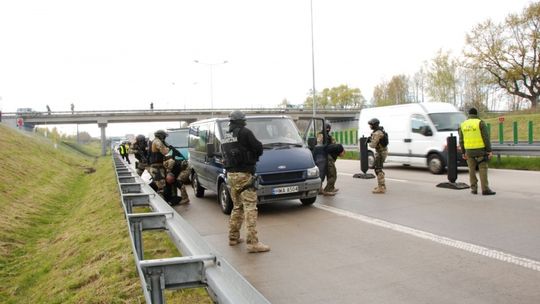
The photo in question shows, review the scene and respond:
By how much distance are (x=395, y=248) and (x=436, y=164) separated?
31.8 feet

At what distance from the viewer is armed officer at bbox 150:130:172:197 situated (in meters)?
10.6

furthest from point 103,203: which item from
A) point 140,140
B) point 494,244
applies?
point 494,244

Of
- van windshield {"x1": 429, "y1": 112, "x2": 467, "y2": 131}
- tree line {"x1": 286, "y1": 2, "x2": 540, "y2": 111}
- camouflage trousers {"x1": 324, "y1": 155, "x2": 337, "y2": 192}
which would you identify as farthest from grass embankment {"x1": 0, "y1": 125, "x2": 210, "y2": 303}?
tree line {"x1": 286, "y1": 2, "x2": 540, "y2": 111}

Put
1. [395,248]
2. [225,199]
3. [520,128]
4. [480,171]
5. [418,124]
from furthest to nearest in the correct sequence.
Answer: [520,128] < [418,124] < [480,171] < [225,199] < [395,248]

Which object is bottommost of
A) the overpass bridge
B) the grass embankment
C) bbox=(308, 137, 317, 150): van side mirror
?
the grass embankment

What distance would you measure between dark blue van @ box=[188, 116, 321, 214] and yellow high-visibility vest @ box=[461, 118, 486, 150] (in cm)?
378

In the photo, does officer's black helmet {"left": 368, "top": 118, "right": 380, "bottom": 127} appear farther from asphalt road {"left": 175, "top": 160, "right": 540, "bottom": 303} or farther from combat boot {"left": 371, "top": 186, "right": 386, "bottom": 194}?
asphalt road {"left": 175, "top": 160, "right": 540, "bottom": 303}

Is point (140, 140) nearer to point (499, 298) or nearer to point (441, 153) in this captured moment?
point (441, 153)

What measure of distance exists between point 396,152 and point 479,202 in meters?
7.84

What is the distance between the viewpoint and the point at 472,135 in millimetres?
10195

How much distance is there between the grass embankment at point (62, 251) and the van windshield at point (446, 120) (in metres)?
10.5

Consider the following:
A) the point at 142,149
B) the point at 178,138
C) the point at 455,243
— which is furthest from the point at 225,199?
the point at 178,138

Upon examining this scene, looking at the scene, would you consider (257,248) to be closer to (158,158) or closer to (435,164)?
(158,158)

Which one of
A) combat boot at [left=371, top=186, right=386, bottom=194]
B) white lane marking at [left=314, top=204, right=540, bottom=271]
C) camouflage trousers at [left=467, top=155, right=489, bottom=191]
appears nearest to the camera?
white lane marking at [left=314, top=204, right=540, bottom=271]
